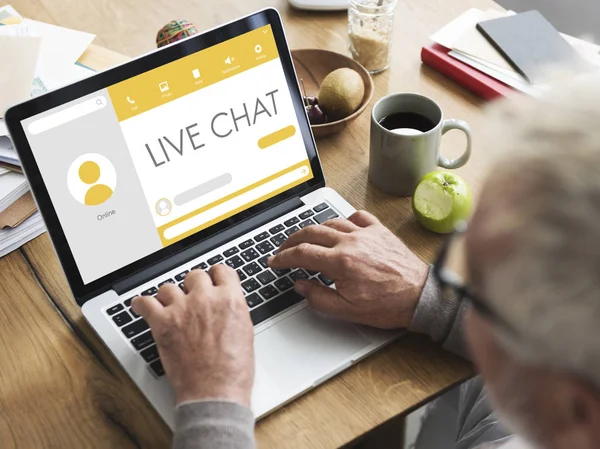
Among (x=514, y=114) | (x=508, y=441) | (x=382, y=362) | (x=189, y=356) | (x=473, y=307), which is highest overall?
(x=514, y=114)

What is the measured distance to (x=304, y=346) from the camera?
0.86 meters

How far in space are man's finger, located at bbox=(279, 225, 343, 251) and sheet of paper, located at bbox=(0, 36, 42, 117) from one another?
52 centimetres

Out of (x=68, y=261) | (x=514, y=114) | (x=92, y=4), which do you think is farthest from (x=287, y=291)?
(x=92, y=4)

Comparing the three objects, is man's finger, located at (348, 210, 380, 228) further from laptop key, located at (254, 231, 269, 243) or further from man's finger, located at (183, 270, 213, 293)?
man's finger, located at (183, 270, 213, 293)

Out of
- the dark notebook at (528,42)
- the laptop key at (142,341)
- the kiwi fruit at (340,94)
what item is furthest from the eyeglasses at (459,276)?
the dark notebook at (528,42)

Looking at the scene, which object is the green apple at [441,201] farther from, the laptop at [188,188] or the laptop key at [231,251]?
the laptop key at [231,251]

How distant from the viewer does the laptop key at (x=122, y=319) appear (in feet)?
2.91

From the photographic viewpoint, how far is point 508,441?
870 millimetres

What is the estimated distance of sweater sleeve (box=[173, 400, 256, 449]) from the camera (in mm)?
729

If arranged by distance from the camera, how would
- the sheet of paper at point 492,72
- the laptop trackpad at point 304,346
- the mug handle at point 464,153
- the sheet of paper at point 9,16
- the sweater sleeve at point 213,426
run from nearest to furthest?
the sweater sleeve at point 213,426 < the laptop trackpad at point 304,346 < the mug handle at point 464,153 < the sheet of paper at point 492,72 < the sheet of paper at point 9,16

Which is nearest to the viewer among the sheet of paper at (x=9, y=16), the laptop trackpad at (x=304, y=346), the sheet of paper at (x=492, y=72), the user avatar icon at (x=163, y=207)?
the laptop trackpad at (x=304, y=346)

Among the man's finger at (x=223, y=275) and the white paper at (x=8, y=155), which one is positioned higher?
the white paper at (x=8, y=155)

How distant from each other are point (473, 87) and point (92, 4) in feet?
2.60

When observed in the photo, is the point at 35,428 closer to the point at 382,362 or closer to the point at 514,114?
the point at 382,362
